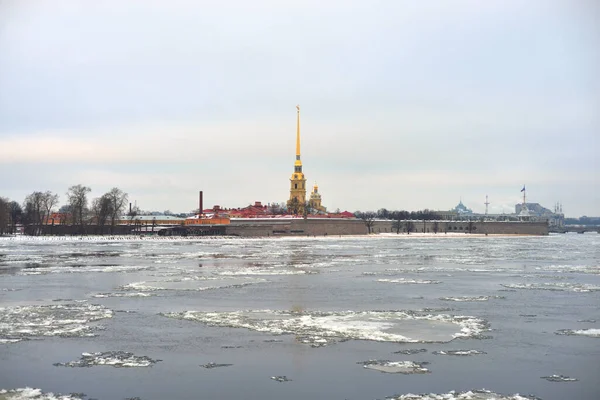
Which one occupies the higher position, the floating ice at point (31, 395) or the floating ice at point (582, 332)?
the floating ice at point (582, 332)

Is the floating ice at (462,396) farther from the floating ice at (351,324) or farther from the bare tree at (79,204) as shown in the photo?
the bare tree at (79,204)

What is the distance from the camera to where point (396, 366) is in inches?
474

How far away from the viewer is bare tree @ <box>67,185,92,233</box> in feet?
298

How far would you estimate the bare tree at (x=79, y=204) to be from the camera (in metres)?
90.7

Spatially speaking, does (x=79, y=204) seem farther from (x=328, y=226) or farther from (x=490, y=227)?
(x=490, y=227)

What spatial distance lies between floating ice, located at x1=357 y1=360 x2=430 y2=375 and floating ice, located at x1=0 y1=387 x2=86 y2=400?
16.4 feet

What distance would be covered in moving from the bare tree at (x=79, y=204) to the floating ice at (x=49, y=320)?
73.3 m

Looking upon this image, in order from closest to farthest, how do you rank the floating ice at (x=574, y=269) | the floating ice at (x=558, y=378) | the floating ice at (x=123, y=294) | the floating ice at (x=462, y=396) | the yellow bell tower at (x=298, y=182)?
1. the floating ice at (x=462, y=396)
2. the floating ice at (x=558, y=378)
3. the floating ice at (x=123, y=294)
4. the floating ice at (x=574, y=269)
5. the yellow bell tower at (x=298, y=182)

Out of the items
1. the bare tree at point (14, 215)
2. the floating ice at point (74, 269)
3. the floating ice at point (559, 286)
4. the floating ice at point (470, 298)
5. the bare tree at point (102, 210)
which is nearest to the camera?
the floating ice at point (470, 298)

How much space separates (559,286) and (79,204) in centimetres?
7601

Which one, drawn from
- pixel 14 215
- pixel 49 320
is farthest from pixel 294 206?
pixel 49 320

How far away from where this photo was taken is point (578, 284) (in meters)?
26.6

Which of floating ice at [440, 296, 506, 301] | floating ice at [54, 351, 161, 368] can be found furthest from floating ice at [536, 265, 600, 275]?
floating ice at [54, 351, 161, 368]

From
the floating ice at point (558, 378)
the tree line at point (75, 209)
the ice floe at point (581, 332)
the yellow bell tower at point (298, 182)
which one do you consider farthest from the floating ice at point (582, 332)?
the yellow bell tower at point (298, 182)
